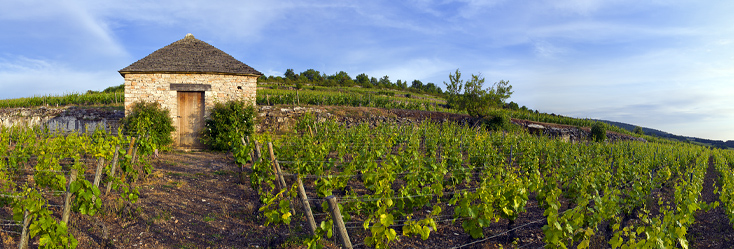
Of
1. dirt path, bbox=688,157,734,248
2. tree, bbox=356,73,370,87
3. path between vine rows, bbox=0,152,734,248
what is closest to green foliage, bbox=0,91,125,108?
path between vine rows, bbox=0,152,734,248

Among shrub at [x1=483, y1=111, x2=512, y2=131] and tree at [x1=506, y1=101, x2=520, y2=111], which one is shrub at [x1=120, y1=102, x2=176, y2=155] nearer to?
shrub at [x1=483, y1=111, x2=512, y2=131]

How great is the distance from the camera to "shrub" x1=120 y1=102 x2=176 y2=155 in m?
11.4

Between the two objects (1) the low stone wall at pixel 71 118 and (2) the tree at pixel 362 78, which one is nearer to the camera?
(1) the low stone wall at pixel 71 118

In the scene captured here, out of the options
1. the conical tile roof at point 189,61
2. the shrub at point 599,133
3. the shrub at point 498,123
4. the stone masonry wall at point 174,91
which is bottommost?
the shrub at point 599,133

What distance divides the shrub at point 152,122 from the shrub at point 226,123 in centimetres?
113

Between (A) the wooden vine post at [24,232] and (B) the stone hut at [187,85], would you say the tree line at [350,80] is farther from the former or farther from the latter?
(A) the wooden vine post at [24,232]

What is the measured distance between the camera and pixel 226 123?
12.5 m

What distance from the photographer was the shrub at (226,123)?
1228 cm

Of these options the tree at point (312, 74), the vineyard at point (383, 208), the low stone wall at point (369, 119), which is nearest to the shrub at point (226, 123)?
the low stone wall at point (369, 119)

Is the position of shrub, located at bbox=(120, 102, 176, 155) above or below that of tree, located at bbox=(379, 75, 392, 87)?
below

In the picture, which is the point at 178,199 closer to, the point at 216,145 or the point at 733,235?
the point at 216,145

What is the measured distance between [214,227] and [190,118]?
8909 mm

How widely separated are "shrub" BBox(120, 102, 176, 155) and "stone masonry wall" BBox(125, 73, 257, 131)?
0.32m

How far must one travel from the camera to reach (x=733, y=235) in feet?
19.7
